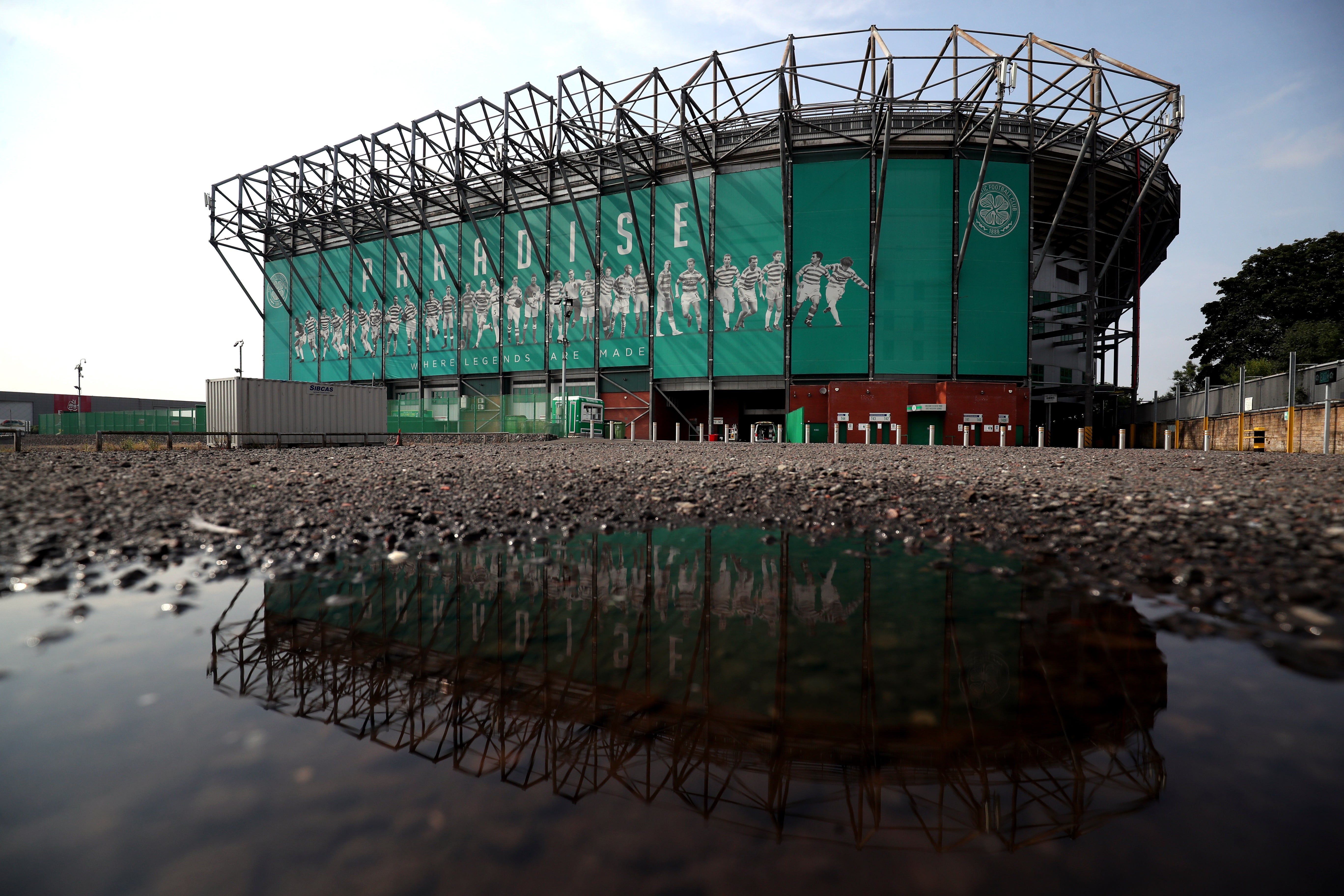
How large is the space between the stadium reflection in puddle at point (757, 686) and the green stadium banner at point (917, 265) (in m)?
30.9

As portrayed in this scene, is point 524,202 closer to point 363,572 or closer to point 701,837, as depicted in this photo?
point 363,572

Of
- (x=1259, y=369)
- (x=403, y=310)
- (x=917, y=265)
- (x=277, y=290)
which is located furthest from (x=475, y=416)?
(x=1259, y=369)

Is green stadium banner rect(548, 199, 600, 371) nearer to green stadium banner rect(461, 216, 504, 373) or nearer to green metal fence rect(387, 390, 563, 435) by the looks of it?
green metal fence rect(387, 390, 563, 435)

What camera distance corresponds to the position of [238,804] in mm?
1827

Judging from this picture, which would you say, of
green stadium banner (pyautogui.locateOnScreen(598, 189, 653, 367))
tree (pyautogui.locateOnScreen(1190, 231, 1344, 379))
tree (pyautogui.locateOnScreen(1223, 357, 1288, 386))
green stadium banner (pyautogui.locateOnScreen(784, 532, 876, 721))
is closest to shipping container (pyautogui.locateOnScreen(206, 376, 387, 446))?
green stadium banner (pyautogui.locateOnScreen(598, 189, 653, 367))

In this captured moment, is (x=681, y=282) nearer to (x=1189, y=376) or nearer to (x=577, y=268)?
(x=577, y=268)

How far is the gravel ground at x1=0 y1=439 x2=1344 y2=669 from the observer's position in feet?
14.2

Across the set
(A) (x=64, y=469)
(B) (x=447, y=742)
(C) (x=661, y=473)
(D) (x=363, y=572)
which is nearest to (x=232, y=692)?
(B) (x=447, y=742)

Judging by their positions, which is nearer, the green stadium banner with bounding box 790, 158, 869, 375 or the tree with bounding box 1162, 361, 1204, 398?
the green stadium banner with bounding box 790, 158, 869, 375

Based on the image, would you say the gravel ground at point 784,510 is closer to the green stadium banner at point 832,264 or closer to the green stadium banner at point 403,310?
the green stadium banner at point 832,264

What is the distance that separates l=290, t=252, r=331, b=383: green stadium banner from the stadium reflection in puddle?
59.7 meters

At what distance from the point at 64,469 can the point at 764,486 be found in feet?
43.0

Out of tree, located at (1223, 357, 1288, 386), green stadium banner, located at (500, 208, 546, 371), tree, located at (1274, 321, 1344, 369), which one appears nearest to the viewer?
tree, located at (1223, 357, 1288, 386)

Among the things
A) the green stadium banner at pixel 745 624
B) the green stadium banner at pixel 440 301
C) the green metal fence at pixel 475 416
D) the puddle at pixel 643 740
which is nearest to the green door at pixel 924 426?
the green metal fence at pixel 475 416
